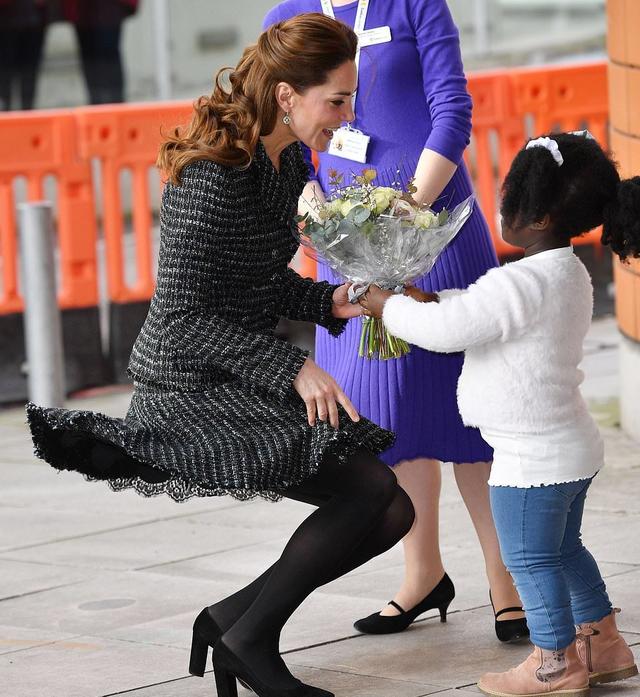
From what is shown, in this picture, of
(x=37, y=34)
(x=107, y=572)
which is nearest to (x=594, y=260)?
(x=107, y=572)

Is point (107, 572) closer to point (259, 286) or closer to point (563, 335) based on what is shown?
point (259, 286)

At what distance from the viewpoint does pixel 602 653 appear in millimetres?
4152

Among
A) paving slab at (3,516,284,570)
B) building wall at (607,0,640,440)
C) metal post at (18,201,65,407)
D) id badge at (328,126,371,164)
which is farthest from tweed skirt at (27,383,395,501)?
metal post at (18,201,65,407)

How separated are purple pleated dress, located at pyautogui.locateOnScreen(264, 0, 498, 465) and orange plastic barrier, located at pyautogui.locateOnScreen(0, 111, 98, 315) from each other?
4371 mm

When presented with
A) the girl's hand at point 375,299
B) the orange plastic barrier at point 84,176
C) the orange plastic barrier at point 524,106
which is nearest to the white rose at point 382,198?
the girl's hand at point 375,299

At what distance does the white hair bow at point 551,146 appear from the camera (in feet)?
12.9

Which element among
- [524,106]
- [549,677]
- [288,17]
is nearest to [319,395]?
[549,677]

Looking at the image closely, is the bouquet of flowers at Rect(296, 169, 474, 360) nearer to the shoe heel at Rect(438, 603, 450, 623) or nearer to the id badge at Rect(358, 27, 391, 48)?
the id badge at Rect(358, 27, 391, 48)

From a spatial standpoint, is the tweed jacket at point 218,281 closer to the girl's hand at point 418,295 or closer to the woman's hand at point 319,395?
the woman's hand at point 319,395

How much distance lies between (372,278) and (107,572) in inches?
79.6

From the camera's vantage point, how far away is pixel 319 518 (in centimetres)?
402

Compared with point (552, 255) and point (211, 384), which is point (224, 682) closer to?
point (211, 384)

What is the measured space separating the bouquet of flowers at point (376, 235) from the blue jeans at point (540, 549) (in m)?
0.59

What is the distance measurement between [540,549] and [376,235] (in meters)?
0.85
